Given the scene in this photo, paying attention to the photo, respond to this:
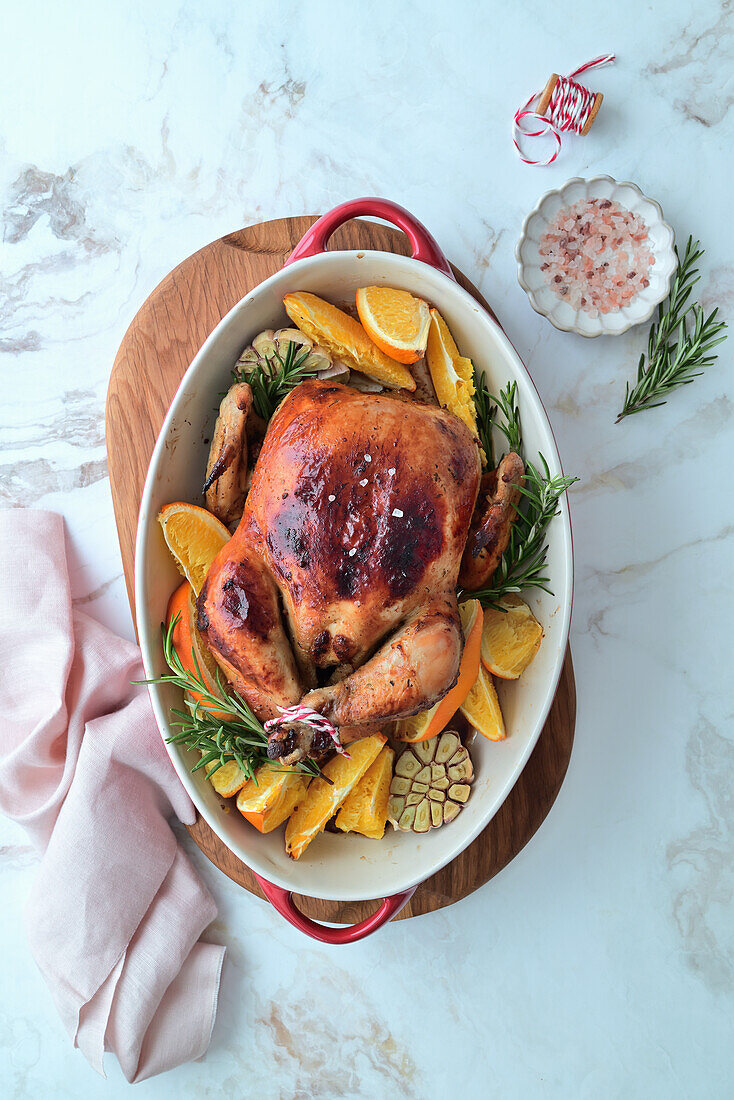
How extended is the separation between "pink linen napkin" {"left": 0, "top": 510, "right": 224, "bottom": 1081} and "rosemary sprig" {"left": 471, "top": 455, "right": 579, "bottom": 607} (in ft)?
2.97

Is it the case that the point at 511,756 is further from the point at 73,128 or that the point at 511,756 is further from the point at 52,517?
the point at 73,128

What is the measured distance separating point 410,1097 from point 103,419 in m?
1.96

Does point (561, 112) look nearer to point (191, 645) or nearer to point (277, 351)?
point (277, 351)

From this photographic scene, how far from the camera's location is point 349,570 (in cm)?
147

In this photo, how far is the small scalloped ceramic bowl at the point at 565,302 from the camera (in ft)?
6.19

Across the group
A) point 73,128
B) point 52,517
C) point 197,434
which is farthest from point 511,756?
point 73,128

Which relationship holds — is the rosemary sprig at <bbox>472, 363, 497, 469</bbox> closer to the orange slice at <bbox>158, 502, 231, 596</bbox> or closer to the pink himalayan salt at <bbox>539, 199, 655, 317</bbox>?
the pink himalayan salt at <bbox>539, 199, 655, 317</bbox>

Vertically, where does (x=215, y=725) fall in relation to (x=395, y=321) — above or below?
below

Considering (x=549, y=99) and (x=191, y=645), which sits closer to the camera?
(x=191, y=645)

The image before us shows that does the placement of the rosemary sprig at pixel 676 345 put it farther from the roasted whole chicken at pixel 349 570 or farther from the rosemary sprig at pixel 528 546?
the roasted whole chicken at pixel 349 570

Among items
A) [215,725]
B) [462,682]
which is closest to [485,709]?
[462,682]

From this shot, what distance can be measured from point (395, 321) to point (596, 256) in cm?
61

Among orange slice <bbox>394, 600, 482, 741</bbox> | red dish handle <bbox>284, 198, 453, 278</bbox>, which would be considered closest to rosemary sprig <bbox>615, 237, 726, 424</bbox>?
red dish handle <bbox>284, 198, 453, 278</bbox>

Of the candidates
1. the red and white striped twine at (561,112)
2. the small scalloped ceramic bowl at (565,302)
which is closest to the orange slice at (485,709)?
the small scalloped ceramic bowl at (565,302)
